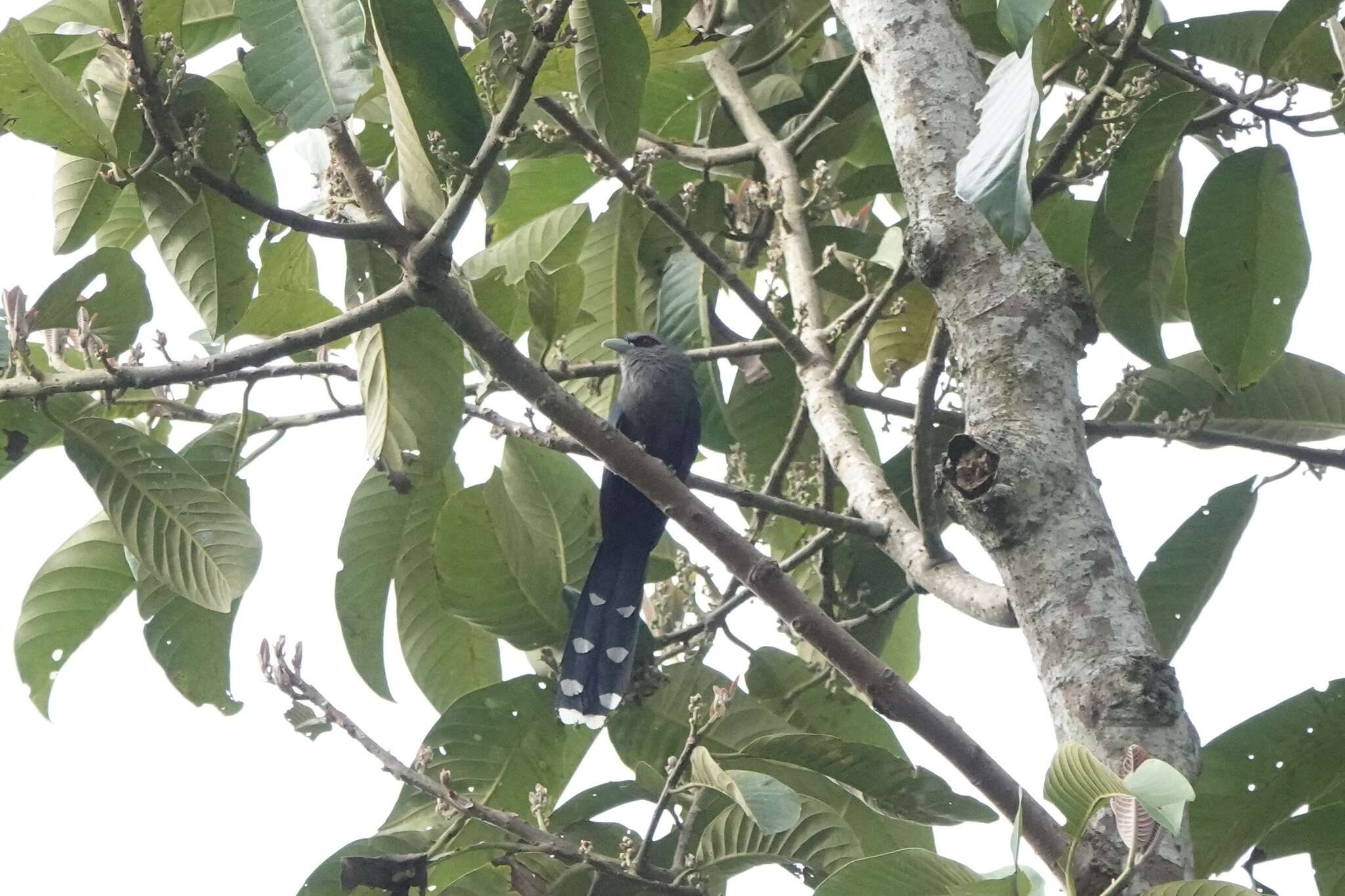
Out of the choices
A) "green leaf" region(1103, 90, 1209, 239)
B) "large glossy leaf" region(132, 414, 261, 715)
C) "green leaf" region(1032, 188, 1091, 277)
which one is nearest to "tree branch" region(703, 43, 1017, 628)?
"green leaf" region(1032, 188, 1091, 277)

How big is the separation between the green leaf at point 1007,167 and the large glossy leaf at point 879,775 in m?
1.19

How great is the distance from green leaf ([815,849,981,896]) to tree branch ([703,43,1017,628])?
40cm

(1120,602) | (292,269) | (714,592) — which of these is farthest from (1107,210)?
(292,269)

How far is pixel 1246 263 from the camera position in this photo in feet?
8.73

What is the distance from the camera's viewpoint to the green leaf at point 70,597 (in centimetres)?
294

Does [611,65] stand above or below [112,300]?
above

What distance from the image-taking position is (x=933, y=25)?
8.50 feet

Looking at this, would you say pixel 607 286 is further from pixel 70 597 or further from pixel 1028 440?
pixel 1028 440

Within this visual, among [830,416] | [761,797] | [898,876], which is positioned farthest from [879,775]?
[830,416]

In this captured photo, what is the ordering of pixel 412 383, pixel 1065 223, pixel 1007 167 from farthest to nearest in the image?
pixel 1065 223, pixel 412 383, pixel 1007 167

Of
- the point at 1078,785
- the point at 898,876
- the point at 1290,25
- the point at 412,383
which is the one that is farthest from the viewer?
the point at 412,383

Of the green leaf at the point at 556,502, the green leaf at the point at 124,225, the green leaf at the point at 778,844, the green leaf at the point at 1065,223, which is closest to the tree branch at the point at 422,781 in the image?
the green leaf at the point at 778,844

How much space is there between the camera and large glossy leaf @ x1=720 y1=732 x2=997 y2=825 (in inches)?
96.4

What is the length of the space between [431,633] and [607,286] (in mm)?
1103
